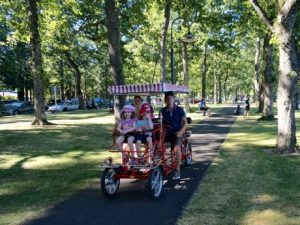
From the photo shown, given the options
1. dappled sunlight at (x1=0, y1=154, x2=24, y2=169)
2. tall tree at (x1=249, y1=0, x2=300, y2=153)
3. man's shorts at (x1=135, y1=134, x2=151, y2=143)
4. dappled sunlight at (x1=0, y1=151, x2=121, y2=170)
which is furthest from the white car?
man's shorts at (x1=135, y1=134, x2=151, y2=143)

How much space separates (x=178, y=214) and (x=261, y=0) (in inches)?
814

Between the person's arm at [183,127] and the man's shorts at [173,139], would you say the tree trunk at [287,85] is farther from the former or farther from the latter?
the man's shorts at [173,139]

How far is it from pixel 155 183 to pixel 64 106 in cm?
4781

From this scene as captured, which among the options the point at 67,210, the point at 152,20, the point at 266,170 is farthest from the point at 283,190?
the point at 152,20

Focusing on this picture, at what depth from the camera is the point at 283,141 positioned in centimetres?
1225

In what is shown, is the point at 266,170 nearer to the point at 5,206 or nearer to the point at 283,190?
the point at 283,190

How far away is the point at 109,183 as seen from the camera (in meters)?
7.76

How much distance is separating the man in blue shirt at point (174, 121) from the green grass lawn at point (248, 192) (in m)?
0.94

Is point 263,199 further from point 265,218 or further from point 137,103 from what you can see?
point 137,103

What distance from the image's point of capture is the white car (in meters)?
51.3

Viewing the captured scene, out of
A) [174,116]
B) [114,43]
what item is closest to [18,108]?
[114,43]

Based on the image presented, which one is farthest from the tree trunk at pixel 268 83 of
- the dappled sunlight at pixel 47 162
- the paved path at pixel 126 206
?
the paved path at pixel 126 206

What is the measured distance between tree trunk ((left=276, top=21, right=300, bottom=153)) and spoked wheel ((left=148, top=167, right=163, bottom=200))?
5829mm

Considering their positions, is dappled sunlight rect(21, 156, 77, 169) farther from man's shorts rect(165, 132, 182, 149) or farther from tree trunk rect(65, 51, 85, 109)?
tree trunk rect(65, 51, 85, 109)
